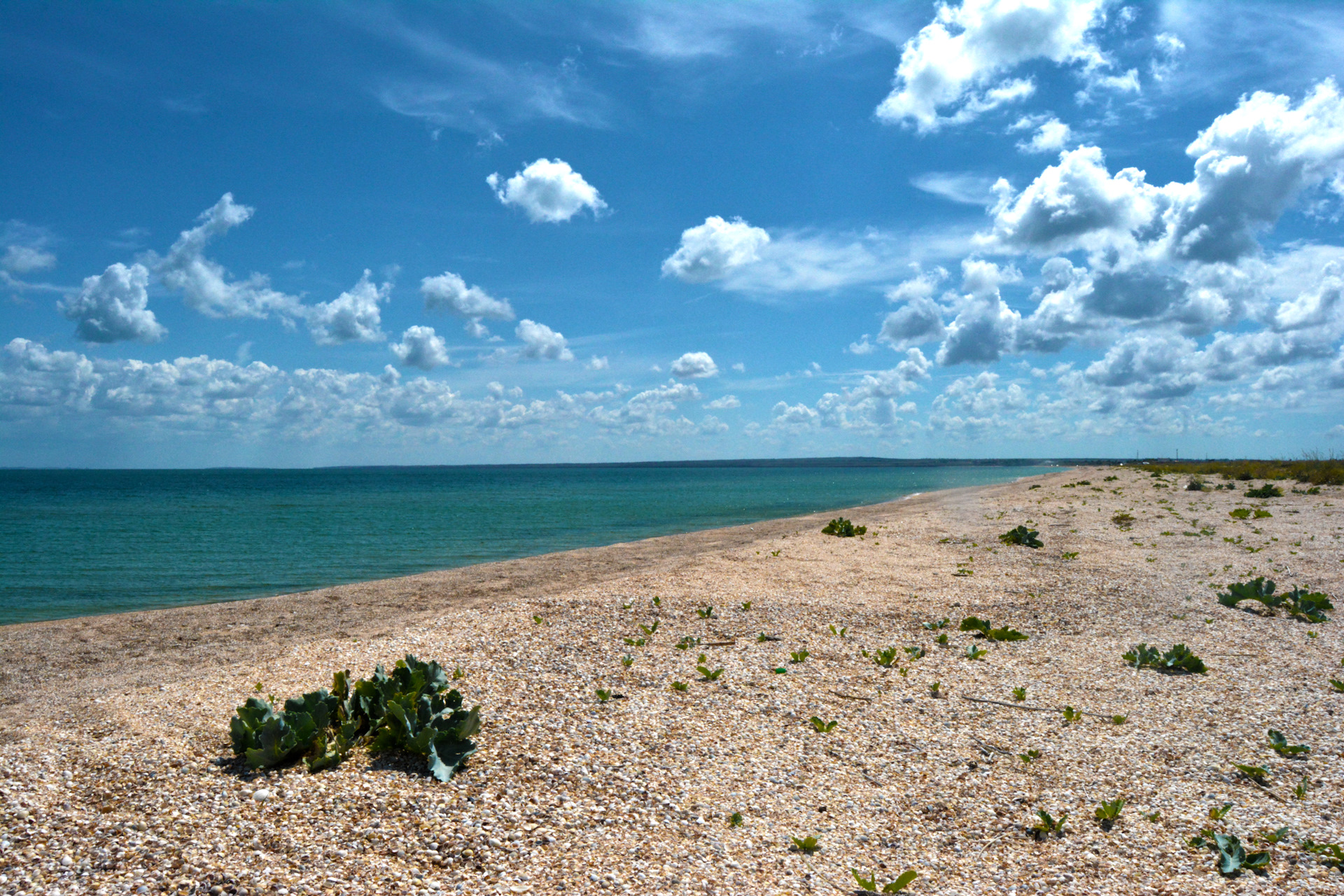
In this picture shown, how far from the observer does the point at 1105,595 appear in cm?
1237

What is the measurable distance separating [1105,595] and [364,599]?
14.6 metres

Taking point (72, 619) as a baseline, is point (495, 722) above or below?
above

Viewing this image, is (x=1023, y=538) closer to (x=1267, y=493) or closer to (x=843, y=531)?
(x=843, y=531)

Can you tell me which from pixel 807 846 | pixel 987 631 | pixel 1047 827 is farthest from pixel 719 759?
pixel 987 631

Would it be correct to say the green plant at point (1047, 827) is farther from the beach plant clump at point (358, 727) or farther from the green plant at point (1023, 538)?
the green plant at point (1023, 538)

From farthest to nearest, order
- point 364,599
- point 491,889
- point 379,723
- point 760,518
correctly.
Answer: point 760,518 → point 364,599 → point 379,723 → point 491,889

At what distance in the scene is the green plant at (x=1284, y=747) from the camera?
19.9 feet

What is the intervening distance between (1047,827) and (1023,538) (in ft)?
48.5

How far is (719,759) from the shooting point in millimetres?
6059

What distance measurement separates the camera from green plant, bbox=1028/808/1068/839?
503 cm

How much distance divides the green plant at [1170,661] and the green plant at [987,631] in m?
1.42

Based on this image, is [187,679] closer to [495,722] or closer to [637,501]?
[495,722]

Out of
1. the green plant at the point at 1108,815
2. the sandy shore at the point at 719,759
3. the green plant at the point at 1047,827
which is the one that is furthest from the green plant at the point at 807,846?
the green plant at the point at 1108,815

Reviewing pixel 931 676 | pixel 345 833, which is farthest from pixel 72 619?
pixel 931 676
